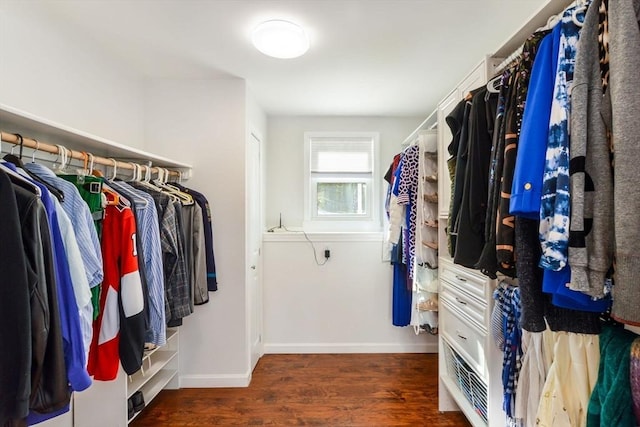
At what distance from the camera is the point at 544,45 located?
0.84 m

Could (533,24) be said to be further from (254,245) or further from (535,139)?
(254,245)

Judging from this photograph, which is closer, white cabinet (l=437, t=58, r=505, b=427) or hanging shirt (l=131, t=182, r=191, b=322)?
white cabinet (l=437, t=58, r=505, b=427)

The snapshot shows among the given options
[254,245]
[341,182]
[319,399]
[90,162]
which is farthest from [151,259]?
[341,182]

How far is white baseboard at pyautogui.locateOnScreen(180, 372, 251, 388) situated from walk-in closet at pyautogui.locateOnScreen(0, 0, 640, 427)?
0.02 metres

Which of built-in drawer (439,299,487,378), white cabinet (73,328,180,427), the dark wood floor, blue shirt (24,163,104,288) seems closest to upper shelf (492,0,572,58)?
built-in drawer (439,299,487,378)

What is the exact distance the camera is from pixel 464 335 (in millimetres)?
1623

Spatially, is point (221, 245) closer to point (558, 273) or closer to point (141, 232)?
point (141, 232)

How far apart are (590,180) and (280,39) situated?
1.52m

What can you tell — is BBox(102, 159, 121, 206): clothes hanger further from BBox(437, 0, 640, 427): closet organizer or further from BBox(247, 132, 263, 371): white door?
BBox(437, 0, 640, 427): closet organizer

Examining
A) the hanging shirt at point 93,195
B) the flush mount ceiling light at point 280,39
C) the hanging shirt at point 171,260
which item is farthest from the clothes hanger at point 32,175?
the flush mount ceiling light at point 280,39

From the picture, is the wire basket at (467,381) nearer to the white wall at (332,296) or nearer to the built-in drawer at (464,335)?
the built-in drawer at (464,335)

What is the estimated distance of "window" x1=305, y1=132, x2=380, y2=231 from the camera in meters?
3.07

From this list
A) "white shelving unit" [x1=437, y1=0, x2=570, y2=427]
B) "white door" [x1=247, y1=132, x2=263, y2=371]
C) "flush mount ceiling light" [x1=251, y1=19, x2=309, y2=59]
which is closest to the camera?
"white shelving unit" [x1=437, y1=0, x2=570, y2=427]

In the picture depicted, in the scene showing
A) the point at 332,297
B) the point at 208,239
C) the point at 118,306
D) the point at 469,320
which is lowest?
the point at 332,297
